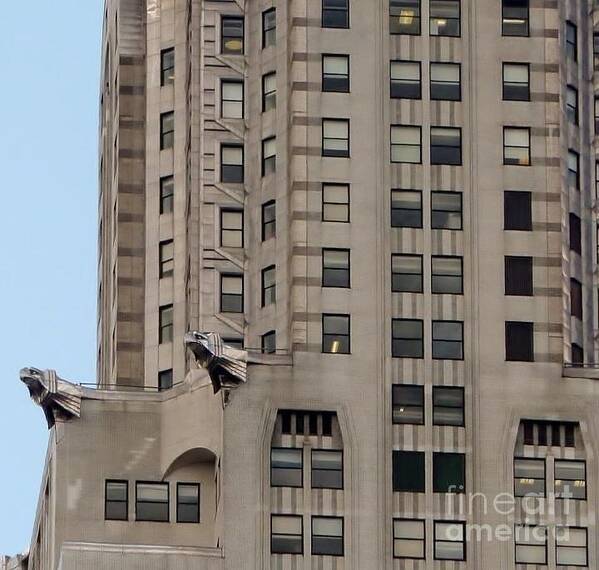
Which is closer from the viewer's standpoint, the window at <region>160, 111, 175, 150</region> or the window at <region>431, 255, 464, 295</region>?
the window at <region>431, 255, 464, 295</region>

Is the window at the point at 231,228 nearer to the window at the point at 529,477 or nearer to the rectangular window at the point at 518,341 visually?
the rectangular window at the point at 518,341

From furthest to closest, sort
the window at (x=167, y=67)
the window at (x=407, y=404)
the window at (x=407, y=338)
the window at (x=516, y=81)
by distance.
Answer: the window at (x=167, y=67) → the window at (x=516, y=81) → the window at (x=407, y=338) → the window at (x=407, y=404)

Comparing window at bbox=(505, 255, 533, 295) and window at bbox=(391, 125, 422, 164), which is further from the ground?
window at bbox=(391, 125, 422, 164)

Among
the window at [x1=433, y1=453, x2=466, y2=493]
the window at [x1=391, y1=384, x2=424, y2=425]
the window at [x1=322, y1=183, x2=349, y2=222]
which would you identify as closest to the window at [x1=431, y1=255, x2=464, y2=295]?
the window at [x1=322, y1=183, x2=349, y2=222]

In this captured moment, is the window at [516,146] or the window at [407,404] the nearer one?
the window at [407,404]

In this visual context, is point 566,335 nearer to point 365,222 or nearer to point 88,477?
point 365,222

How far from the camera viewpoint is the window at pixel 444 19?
166875 mm

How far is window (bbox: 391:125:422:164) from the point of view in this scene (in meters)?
165

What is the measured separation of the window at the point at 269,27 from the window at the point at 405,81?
7.74 metres

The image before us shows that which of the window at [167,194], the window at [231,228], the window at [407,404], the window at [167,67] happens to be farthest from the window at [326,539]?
the window at [167,67]

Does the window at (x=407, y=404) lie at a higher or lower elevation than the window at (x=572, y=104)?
lower

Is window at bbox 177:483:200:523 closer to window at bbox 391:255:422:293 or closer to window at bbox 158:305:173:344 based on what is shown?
window at bbox 158:305:173:344

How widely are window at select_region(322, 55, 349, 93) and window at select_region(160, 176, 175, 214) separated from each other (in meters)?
14.3

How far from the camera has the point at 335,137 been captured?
16462cm
